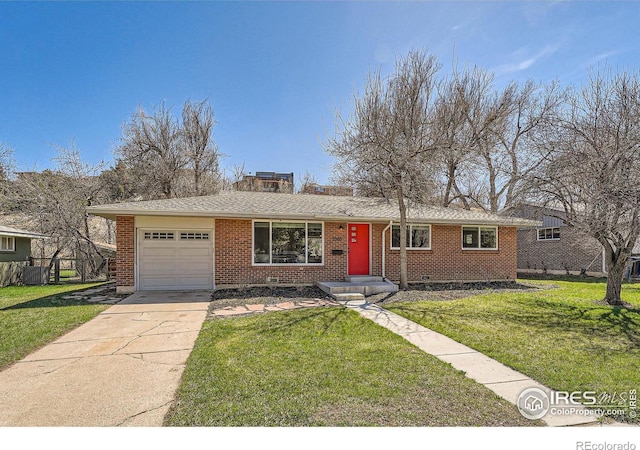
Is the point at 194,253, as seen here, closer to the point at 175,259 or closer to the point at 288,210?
the point at 175,259

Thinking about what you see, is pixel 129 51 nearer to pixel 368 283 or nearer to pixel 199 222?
pixel 199 222

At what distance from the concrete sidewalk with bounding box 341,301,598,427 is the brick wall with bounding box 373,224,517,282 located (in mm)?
5320

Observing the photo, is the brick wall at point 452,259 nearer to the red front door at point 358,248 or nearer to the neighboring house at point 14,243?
the red front door at point 358,248

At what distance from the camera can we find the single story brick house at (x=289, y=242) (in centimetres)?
1003

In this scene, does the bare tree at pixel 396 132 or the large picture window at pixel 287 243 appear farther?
the large picture window at pixel 287 243

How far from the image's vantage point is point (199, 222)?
10367 mm

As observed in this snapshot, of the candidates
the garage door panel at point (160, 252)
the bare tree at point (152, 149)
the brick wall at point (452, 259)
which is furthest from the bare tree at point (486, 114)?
the bare tree at point (152, 149)

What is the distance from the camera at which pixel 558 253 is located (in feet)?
63.1

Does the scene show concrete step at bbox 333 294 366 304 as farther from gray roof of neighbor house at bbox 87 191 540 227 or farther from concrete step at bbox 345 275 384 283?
gray roof of neighbor house at bbox 87 191 540 227

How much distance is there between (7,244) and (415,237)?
59.6 feet

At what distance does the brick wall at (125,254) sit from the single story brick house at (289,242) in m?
0.03

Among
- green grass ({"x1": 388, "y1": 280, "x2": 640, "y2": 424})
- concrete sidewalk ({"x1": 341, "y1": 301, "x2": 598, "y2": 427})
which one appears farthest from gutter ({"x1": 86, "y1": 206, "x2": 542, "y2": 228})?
concrete sidewalk ({"x1": 341, "y1": 301, "x2": 598, "y2": 427})
